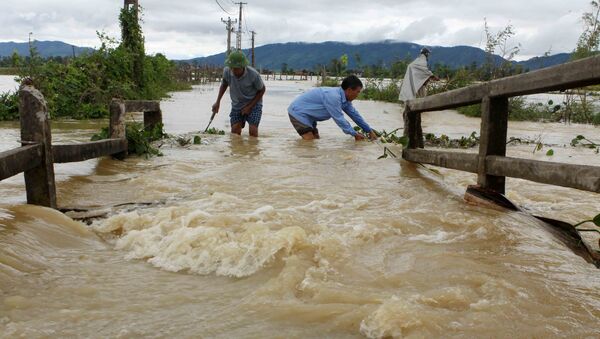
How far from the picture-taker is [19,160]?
3055mm

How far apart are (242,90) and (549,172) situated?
5.95m


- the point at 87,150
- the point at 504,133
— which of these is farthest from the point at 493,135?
the point at 87,150

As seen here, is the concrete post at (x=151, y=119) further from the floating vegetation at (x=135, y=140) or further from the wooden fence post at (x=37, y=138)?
the wooden fence post at (x=37, y=138)

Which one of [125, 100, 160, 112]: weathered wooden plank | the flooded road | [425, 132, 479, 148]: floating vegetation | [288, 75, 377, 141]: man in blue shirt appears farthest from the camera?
[425, 132, 479, 148]: floating vegetation

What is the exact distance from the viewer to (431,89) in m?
16.0

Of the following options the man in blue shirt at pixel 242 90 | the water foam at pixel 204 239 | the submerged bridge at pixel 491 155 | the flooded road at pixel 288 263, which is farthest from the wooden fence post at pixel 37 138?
the man in blue shirt at pixel 242 90

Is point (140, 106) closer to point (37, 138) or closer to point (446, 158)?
point (37, 138)

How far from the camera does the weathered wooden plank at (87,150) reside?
421 centimetres

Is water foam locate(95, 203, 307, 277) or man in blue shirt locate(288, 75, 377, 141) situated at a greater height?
man in blue shirt locate(288, 75, 377, 141)

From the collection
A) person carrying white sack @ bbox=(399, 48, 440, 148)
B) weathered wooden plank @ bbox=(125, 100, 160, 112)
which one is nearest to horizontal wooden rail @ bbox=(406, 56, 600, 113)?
weathered wooden plank @ bbox=(125, 100, 160, 112)

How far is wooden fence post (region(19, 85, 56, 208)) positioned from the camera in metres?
3.26

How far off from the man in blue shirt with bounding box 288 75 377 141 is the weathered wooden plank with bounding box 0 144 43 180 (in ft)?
14.8

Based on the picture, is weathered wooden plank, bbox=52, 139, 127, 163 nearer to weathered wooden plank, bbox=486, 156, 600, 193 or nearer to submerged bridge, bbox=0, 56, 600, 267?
submerged bridge, bbox=0, 56, 600, 267

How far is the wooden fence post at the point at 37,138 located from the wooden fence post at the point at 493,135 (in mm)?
3069
